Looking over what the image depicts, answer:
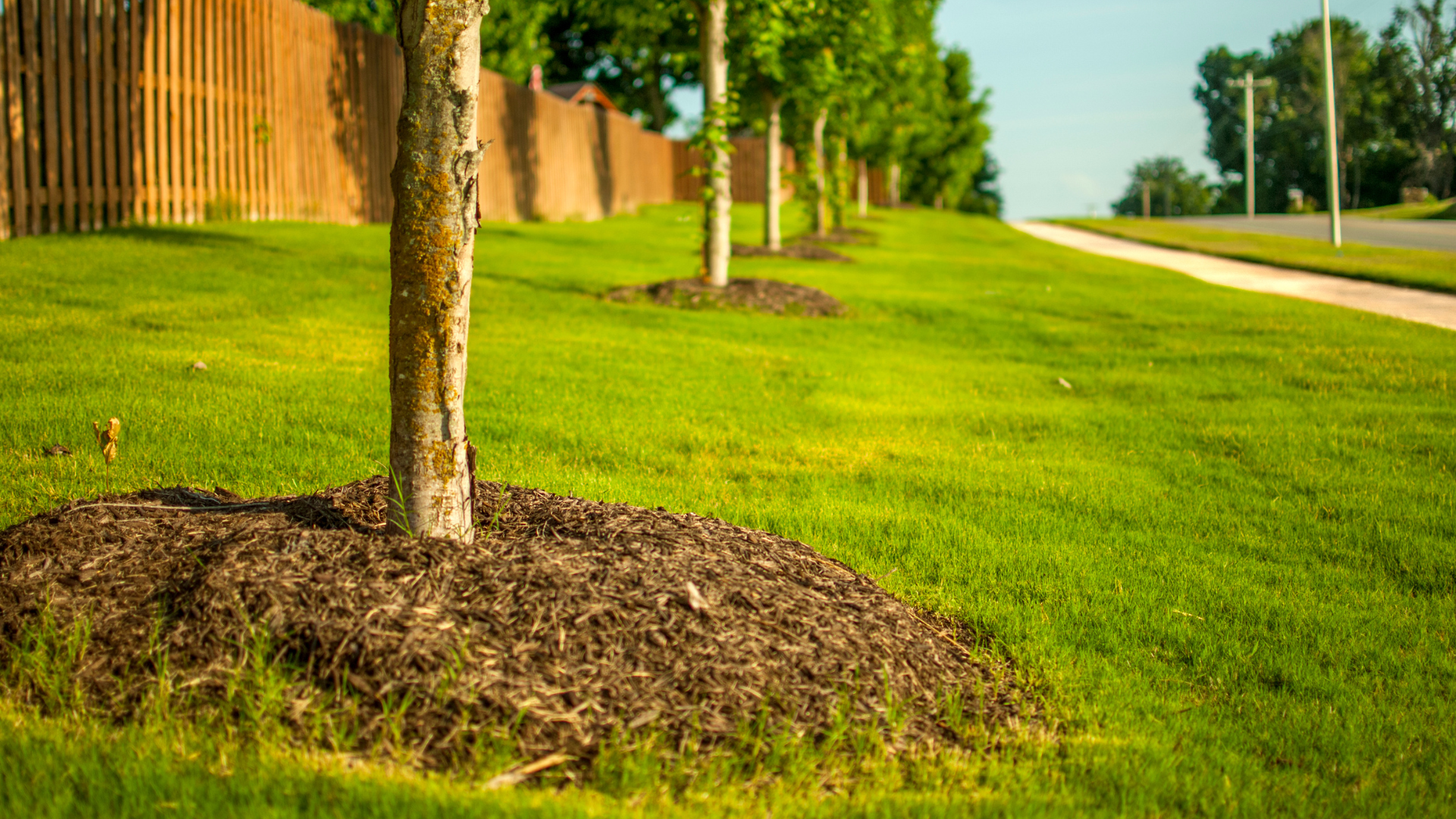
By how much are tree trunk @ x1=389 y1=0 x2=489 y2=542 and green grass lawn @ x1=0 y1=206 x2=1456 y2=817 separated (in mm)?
974

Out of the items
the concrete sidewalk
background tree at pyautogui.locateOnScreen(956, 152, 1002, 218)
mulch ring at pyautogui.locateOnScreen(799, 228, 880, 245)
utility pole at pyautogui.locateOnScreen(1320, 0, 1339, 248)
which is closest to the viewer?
the concrete sidewalk

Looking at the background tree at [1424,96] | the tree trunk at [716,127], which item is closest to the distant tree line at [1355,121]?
the background tree at [1424,96]

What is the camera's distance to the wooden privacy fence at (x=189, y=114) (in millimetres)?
9633

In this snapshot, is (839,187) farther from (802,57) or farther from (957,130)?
(957,130)

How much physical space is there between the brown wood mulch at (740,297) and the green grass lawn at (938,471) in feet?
1.62

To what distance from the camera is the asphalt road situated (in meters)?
23.0

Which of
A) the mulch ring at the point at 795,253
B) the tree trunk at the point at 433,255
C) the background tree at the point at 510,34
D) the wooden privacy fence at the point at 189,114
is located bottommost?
the tree trunk at the point at 433,255

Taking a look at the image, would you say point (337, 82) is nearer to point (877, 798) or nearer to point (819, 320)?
point (819, 320)

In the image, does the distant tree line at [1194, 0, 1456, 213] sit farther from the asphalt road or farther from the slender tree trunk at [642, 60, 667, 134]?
the slender tree trunk at [642, 60, 667, 134]

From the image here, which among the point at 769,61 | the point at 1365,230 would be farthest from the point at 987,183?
the point at 769,61

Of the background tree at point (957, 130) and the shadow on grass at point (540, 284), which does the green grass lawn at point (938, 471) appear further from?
the background tree at point (957, 130)

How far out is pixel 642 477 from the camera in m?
4.88

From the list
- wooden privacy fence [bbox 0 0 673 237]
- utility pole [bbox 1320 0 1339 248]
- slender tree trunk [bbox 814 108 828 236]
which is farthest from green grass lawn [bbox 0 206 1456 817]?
utility pole [bbox 1320 0 1339 248]

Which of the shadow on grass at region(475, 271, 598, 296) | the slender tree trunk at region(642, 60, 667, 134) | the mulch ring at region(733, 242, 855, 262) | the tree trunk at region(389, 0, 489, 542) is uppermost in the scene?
the slender tree trunk at region(642, 60, 667, 134)
